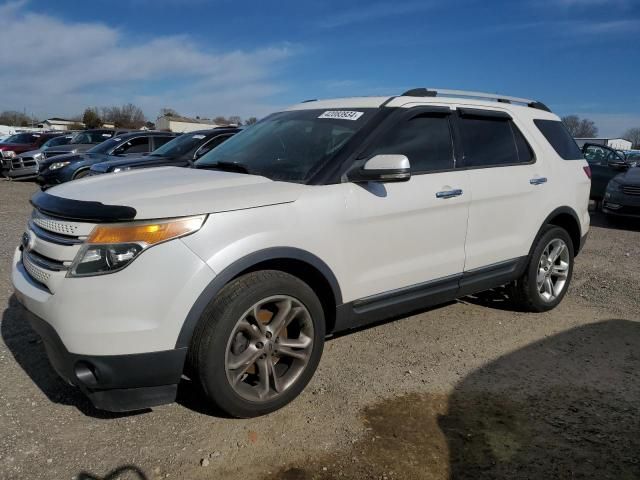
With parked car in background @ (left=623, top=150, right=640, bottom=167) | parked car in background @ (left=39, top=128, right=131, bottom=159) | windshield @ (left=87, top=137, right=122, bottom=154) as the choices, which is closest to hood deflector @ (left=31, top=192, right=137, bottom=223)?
windshield @ (left=87, top=137, right=122, bottom=154)

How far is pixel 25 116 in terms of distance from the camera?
335ft

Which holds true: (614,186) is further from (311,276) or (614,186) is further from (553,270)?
(311,276)

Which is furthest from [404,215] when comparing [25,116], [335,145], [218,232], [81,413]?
[25,116]

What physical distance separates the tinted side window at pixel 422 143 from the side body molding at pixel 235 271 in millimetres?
868

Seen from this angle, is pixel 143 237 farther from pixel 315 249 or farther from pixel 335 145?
pixel 335 145

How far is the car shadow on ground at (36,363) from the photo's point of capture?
3.17 metres

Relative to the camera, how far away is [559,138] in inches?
197

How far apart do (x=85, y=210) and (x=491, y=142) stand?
312 cm

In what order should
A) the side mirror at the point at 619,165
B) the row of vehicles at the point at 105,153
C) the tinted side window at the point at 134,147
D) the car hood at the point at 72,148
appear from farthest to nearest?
the car hood at the point at 72,148
the tinted side window at the point at 134,147
the side mirror at the point at 619,165
the row of vehicles at the point at 105,153

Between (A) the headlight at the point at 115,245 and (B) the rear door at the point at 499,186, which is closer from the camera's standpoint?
(A) the headlight at the point at 115,245

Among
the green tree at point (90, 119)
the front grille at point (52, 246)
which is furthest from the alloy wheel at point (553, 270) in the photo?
the green tree at point (90, 119)

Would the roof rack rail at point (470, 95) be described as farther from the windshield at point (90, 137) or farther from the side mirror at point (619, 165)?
the windshield at point (90, 137)

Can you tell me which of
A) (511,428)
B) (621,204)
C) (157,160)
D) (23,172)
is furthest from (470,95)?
(23,172)

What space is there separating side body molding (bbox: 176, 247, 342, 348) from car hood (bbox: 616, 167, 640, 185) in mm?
9595
